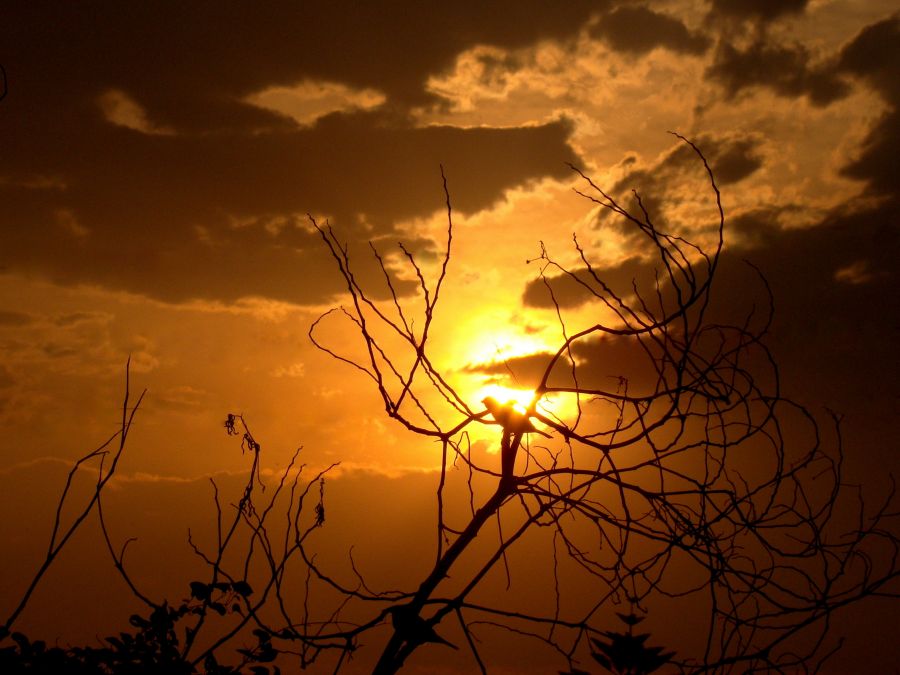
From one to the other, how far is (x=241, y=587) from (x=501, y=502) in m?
1.45

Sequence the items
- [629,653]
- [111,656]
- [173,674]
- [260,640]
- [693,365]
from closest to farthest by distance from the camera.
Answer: [629,653], [693,365], [173,674], [111,656], [260,640]

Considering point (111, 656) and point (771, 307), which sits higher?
point (771, 307)

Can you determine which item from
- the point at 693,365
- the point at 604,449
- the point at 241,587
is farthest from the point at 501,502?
the point at 241,587

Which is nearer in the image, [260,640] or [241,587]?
[260,640]

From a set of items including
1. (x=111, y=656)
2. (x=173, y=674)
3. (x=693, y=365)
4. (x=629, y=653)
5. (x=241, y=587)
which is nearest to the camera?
(x=629, y=653)

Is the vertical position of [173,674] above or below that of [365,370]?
below

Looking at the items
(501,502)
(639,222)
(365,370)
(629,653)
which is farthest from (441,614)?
(639,222)

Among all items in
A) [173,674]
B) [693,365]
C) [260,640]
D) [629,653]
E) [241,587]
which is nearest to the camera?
[629,653]

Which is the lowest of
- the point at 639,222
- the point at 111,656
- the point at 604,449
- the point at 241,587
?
the point at 111,656

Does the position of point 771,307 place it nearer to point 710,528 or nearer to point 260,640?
point 710,528

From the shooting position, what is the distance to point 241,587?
123 inches

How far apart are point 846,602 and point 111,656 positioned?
7.57 ft

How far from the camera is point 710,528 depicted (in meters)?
2.34

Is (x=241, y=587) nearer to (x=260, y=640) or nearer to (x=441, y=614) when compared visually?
(x=260, y=640)
